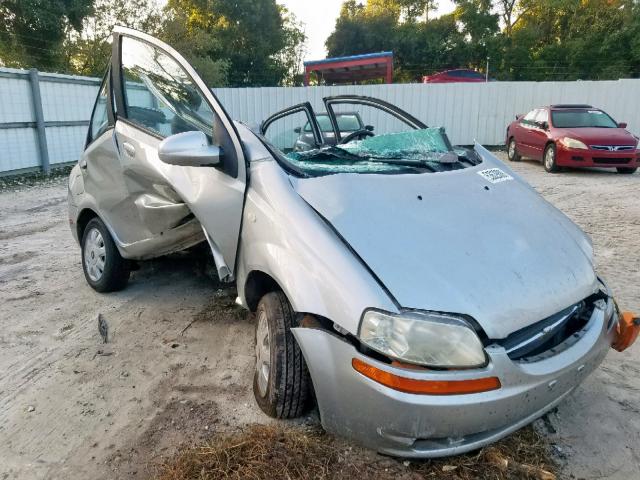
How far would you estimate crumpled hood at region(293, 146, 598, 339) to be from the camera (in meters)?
2.02

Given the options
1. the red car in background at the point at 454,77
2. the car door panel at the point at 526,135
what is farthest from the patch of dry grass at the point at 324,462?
the red car in background at the point at 454,77

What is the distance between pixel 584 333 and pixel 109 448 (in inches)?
86.1

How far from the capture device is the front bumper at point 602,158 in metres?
10.5

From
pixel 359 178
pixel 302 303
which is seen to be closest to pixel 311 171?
pixel 359 178

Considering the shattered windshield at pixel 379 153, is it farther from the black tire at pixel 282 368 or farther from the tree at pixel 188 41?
the tree at pixel 188 41

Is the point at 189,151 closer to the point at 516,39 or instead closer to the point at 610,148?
the point at 610,148

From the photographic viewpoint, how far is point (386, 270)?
A: 6.74ft

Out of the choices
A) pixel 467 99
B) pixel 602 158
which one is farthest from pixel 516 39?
pixel 602 158

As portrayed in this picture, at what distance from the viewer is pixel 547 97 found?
17.1 metres

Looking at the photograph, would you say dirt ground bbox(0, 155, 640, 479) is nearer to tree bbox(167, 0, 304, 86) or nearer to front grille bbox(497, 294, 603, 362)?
front grille bbox(497, 294, 603, 362)

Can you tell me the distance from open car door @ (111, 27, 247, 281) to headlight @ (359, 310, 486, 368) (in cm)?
114

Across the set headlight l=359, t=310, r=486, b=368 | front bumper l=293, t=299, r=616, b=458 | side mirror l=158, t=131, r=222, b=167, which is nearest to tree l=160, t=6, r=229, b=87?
side mirror l=158, t=131, r=222, b=167

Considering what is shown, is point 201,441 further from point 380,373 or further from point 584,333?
point 584,333

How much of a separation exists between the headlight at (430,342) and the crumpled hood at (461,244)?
70mm
